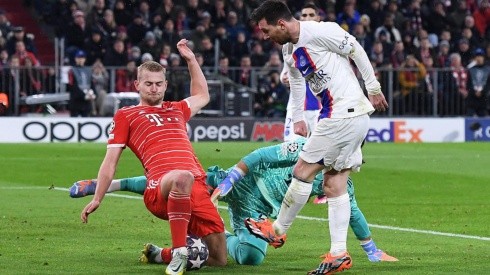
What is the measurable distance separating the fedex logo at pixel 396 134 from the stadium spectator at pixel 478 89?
166 cm

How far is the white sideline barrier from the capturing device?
26828 millimetres

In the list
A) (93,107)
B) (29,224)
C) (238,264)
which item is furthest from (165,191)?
(93,107)

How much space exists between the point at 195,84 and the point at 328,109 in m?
1.13

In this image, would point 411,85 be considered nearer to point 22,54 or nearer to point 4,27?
point 22,54

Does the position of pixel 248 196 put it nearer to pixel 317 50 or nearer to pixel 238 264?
pixel 238 264

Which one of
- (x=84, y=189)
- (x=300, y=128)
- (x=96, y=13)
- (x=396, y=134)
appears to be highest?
(x=96, y=13)

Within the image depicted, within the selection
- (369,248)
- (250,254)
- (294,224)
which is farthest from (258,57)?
(250,254)

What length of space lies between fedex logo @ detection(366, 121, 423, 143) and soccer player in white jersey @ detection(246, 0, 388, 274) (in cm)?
1921

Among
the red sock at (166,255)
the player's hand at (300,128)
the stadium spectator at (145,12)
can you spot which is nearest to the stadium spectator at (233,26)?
the stadium spectator at (145,12)

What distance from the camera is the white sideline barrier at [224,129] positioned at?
26828 mm

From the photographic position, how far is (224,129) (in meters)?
28.0

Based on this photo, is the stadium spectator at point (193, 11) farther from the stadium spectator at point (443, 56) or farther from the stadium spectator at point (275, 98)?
the stadium spectator at point (443, 56)

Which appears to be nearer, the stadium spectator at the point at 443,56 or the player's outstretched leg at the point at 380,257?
the player's outstretched leg at the point at 380,257

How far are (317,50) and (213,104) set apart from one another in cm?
1873
